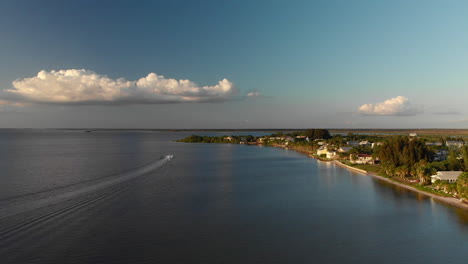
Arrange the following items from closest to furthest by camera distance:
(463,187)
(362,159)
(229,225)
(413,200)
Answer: (229,225)
(463,187)
(413,200)
(362,159)

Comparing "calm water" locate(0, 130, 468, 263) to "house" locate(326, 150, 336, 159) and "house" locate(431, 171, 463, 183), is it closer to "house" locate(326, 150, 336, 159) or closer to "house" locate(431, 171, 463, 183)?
"house" locate(431, 171, 463, 183)

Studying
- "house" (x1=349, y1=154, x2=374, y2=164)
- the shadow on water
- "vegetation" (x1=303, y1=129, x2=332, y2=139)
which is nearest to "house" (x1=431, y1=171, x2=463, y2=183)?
the shadow on water

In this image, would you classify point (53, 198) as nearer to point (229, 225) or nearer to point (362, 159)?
point (229, 225)

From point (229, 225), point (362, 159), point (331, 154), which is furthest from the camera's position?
point (331, 154)

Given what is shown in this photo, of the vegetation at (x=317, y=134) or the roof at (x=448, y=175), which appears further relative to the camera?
the vegetation at (x=317, y=134)

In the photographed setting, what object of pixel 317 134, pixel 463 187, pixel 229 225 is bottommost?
pixel 229 225

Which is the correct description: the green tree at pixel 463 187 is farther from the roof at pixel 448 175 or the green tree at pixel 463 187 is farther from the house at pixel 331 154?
the house at pixel 331 154

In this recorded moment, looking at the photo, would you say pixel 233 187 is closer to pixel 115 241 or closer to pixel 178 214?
pixel 178 214

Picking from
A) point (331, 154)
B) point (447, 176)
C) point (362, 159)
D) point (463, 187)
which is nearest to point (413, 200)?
point (463, 187)

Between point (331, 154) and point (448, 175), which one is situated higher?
point (448, 175)

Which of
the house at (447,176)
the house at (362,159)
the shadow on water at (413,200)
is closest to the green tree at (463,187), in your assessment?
the shadow on water at (413,200)

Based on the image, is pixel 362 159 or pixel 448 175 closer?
pixel 448 175
